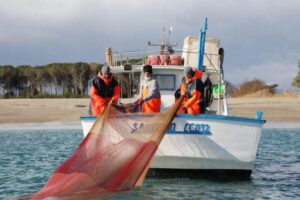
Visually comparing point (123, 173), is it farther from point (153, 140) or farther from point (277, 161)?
point (277, 161)

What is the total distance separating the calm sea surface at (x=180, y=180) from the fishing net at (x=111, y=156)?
0.39 metres

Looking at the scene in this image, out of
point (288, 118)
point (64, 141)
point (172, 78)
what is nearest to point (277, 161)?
point (172, 78)

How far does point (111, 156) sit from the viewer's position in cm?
1109

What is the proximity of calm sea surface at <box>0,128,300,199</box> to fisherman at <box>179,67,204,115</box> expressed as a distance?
1.66 meters

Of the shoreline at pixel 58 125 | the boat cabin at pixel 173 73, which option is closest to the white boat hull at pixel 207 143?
the boat cabin at pixel 173 73

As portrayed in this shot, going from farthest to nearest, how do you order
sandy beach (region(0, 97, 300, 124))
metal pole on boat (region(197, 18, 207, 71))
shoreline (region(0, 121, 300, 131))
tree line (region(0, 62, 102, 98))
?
tree line (region(0, 62, 102, 98)), sandy beach (region(0, 97, 300, 124)), shoreline (region(0, 121, 300, 131)), metal pole on boat (region(197, 18, 207, 71))

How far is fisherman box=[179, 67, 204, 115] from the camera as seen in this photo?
43.0 ft

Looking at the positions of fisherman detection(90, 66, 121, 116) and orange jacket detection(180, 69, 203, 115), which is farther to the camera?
fisherman detection(90, 66, 121, 116)

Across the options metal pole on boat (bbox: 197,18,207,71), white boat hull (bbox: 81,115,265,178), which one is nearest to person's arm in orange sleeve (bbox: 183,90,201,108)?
white boat hull (bbox: 81,115,265,178)

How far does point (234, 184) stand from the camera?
13086 mm

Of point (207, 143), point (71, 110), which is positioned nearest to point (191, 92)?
point (207, 143)

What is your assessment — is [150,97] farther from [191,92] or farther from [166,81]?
[166,81]

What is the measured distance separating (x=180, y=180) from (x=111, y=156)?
2756mm

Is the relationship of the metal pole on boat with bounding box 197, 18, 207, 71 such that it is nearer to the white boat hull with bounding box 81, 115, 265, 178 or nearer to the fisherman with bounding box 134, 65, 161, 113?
the fisherman with bounding box 134, 65, 161, 113
